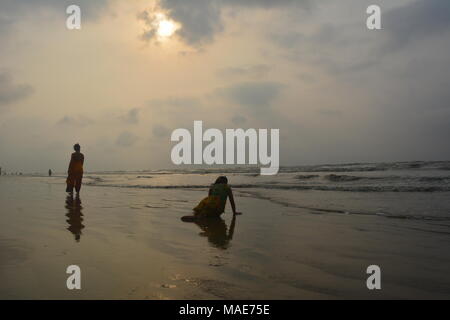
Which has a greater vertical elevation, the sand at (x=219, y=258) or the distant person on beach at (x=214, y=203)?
the distant person on beach at (x=214, y=203)

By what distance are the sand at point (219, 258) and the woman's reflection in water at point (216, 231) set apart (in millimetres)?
18

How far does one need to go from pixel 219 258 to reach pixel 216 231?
2203 millimetres

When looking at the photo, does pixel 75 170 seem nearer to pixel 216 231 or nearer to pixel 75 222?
pixel 75 222

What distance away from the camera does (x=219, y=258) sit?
477 cm

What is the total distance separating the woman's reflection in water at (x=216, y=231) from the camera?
5863mm

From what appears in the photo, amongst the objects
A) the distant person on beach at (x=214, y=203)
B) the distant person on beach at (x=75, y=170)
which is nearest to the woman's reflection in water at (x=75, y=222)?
the distant person on beach at (x=214, y=203)

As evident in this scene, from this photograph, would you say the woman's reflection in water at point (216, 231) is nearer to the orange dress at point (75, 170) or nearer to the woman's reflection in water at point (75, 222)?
the woman's reflection in water at point (75, 222)

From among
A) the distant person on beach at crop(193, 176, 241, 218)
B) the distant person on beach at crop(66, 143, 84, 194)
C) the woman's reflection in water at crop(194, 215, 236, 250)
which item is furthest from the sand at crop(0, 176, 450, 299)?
the distant person on beach at crop(66, 143, 84, 194)

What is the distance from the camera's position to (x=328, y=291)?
3.53 metres

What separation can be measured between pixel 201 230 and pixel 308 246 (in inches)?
90.2

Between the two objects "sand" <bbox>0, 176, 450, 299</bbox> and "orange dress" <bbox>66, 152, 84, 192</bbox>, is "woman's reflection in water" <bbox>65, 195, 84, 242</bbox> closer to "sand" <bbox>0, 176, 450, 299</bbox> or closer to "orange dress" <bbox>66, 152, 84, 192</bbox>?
"sand" <bbox>0, 176, 450, 299</bbox>

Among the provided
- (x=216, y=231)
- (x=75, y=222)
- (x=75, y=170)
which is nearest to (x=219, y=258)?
(x=216, y=231)

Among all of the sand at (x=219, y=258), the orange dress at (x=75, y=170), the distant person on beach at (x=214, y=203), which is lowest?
the sand at (x=219, y=258)

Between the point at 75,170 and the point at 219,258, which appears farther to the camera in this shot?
the point at 75,170
